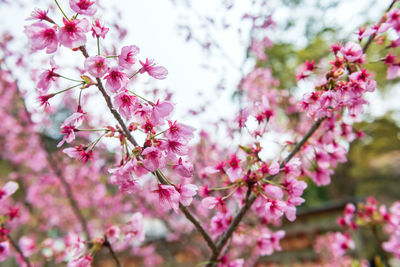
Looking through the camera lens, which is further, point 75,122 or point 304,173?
point 304,173

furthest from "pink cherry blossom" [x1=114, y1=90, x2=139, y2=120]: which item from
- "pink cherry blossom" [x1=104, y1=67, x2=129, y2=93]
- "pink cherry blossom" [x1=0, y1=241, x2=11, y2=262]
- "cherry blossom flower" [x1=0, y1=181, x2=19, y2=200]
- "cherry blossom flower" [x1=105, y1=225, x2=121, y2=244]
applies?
"pink cherry blossom" [x1=0, y1=241, x2=11, y2=262]

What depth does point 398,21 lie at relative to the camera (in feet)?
3.44

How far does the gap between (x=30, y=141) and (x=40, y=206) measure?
1410mm

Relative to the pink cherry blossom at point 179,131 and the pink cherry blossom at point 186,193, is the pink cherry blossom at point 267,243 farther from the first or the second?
the pink cherry blossom at point 179,131

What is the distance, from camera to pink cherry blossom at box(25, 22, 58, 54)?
2.51 feet

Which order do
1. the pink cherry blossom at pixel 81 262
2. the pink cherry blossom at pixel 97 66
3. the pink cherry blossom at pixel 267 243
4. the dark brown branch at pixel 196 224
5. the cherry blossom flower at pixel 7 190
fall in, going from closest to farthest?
the pink cherry blossom at pixel 97 66 < the dark brown branch at pixel 196 224 < the pink cherry blossom at pixel 81 262 < the cherry blossom flower at pixel 7 190 < the pink cherry blossom at pixel 267 243

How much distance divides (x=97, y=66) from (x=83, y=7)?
186 millimetres

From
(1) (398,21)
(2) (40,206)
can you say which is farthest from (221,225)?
(2) (40,206)

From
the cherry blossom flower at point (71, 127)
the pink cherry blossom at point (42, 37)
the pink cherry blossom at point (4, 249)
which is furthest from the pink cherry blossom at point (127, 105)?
the pink cherry blossom at point (4, 249)

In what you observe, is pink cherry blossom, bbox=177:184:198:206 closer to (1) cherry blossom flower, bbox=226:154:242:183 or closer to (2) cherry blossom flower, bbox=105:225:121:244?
(1) cherry blossom flower, bbox=226:154:242:183

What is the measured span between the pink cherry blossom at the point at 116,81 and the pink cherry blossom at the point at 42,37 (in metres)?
0.17

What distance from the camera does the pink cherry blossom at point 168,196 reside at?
86 cm

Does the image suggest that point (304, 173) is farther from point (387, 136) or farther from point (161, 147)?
point (387, 136)

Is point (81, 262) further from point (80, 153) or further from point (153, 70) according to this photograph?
point (153, 70)
